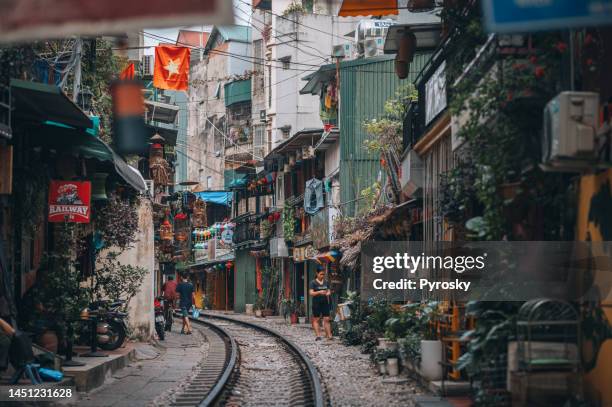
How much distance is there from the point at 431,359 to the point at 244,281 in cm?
4344

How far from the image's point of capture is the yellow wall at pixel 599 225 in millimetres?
9688

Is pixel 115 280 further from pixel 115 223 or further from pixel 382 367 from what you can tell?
pixel 382 367

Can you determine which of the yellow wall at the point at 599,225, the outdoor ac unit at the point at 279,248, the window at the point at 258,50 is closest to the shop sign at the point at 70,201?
the yellow wall at the point at 599,225

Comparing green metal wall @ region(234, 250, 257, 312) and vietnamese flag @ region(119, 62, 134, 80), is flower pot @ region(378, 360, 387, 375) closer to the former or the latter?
vietnamese flag @ region(119, 62, 134, 80)

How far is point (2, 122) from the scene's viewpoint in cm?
1296

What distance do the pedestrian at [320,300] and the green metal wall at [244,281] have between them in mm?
29115

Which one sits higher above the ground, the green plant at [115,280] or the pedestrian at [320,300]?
the green plant at [115,280]

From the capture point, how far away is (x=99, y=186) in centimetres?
1864

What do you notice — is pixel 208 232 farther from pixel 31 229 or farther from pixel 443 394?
pixel 443 394

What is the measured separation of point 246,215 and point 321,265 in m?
18.9

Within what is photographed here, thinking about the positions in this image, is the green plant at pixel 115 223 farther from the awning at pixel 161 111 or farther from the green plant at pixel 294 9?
the green plant at pixel 294 9

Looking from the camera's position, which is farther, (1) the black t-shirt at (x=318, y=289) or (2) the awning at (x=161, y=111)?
(2) the awning at (x=161, y=111)

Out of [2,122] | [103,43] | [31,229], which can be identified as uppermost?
[103,43]

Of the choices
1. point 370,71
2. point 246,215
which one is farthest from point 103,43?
point 246,215
